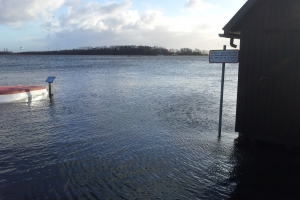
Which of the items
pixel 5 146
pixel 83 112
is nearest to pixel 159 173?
pixel 5 146

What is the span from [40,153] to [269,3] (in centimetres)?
715

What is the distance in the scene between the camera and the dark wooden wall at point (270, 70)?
692 cm

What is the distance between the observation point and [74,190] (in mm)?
5453

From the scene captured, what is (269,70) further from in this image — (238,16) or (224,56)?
(238,16)

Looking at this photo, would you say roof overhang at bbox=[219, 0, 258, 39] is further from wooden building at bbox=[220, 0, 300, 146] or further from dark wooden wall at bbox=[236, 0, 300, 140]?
dark wooden wall at bbox=[236, 0, 300, 140]

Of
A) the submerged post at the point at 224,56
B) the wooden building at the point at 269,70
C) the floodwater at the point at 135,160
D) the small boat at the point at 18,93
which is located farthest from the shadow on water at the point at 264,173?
the small boat at the point at 18,93

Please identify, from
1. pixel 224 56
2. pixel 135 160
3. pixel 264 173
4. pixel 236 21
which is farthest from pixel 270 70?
pixel 135 160

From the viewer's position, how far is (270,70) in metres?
7.28

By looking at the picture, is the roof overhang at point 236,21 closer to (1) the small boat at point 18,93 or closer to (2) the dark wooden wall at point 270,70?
(2) the dark wooden wall at point 270,70

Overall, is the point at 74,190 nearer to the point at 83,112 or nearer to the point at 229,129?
the point at 229,129

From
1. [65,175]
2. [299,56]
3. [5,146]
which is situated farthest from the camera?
[5,146]

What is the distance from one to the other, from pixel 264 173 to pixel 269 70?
2.73 m

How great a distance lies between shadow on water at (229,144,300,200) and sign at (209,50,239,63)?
2.44m

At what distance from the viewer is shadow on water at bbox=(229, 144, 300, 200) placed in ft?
17.1
